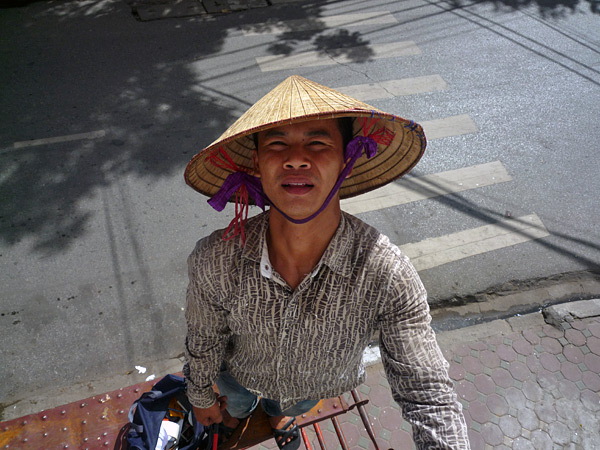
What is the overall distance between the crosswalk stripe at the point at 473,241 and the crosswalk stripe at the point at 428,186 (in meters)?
0.55

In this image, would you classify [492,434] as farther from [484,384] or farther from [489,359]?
[489,359]

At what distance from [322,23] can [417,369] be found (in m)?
7.07

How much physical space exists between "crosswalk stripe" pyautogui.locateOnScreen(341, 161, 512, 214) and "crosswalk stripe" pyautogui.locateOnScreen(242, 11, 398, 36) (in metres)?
3.55

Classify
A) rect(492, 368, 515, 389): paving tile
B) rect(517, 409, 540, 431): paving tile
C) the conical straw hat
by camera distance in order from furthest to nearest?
rect(492, 368, 515, 389): paving tile → rect(517, 409, 540, 431): paving tile → the conical straw hat

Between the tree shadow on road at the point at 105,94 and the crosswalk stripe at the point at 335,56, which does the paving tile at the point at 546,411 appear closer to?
the tree shadow on road at the point at 105,94

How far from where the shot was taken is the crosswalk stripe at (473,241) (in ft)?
14.3

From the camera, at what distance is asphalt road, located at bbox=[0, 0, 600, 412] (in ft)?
12.5

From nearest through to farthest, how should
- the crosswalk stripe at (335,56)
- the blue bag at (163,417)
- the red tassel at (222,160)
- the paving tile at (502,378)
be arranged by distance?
the red tassel at (222,160), the blue bag at (163,417), the paving tile at (502,378), the crosswalk stripe at (335,56)

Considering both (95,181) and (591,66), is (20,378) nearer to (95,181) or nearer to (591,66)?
(95,181)

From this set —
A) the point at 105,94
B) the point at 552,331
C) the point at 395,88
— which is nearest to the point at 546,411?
the point at 552,331

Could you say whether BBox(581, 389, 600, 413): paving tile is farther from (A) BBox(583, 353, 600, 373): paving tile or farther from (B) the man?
(B) the man

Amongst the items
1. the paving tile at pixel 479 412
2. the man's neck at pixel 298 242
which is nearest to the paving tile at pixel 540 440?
the paving tile at pixel 479 412

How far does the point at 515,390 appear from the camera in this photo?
11.2ft

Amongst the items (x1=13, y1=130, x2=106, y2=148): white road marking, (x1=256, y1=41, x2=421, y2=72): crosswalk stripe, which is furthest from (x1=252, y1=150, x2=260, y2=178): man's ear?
(x1=256, y1=41, x2=421, y2=72): crosswalk stripe
